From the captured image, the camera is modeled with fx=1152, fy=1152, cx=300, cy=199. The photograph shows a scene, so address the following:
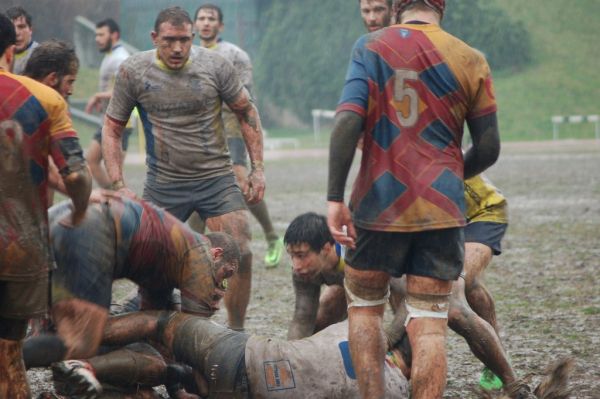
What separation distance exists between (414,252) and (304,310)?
4.60ft

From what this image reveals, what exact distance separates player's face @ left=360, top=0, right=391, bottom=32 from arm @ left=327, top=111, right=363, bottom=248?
2.17 m

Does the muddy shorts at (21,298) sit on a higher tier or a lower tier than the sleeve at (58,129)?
lower

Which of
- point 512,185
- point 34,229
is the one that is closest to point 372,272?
point 34,229

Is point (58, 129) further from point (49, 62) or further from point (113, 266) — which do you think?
point (49, 62)

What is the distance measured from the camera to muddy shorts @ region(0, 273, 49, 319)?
475cm

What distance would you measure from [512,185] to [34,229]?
15.2 metres

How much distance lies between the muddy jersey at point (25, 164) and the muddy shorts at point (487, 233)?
261cm

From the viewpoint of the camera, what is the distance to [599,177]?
795 inches

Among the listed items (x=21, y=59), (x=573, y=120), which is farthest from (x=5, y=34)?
(x=573, y=120)

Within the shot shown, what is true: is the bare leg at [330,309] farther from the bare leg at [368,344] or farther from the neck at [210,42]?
the neck at [210,42]

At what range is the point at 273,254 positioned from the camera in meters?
10.9

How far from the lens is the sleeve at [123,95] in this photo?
7.20 meters

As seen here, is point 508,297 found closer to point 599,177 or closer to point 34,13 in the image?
point 599,177

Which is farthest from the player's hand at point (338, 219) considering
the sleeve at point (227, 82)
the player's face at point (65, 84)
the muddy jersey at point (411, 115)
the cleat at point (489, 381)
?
the sleeve at point (227, 82)
